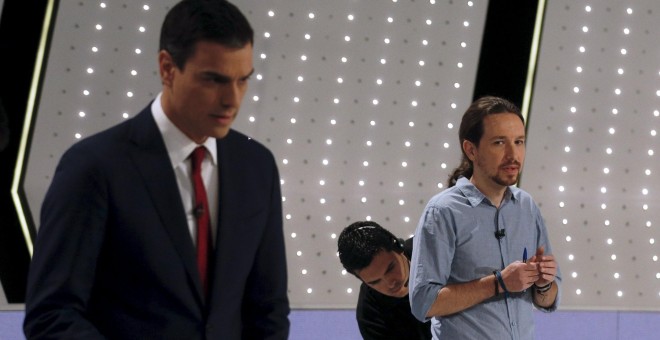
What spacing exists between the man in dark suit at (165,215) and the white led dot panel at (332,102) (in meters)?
2.68

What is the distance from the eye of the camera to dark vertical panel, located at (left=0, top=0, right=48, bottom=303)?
12.5 ft

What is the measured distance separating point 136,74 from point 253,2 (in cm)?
60

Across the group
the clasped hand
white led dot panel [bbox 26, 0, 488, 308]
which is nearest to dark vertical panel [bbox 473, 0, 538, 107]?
white led dot panel [bbox 26, 0, 488, 308]

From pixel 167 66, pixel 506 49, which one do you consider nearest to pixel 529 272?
pixel 167 66

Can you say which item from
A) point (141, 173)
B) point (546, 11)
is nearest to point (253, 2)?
point (546, 11)

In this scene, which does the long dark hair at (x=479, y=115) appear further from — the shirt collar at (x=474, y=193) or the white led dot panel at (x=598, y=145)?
the white led dot panel at (x=598, y=145)

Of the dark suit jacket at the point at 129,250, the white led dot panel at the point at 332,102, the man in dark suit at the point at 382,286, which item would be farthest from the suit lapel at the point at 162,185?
the white led dot panel at the point at 332,102

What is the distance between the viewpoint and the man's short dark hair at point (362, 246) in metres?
2.73

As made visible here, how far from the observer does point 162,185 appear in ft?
4.14

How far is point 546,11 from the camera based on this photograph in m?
4.19

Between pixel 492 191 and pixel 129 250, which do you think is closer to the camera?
pixel 129 250

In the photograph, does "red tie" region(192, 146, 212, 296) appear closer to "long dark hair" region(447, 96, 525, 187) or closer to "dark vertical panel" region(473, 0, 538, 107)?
"long dark hair" region(447, 96, 525, 187)

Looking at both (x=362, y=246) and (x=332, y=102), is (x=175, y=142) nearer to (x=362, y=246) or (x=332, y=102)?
(x=362, y=246)

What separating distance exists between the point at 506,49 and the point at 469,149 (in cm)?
199
